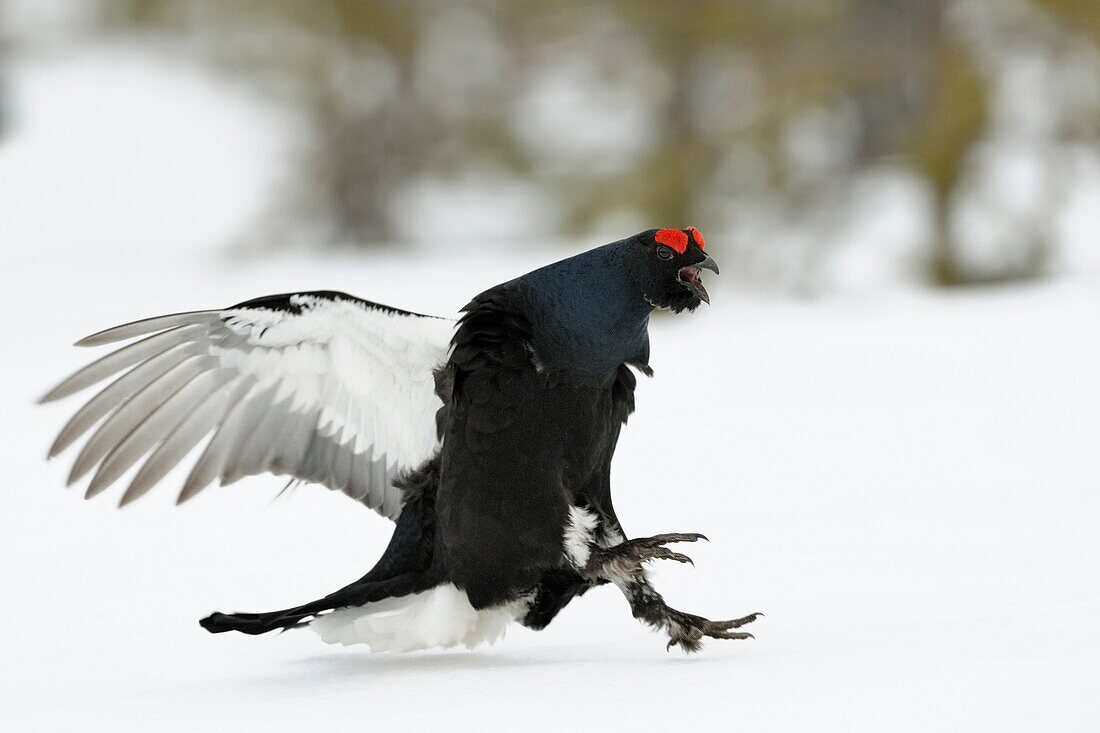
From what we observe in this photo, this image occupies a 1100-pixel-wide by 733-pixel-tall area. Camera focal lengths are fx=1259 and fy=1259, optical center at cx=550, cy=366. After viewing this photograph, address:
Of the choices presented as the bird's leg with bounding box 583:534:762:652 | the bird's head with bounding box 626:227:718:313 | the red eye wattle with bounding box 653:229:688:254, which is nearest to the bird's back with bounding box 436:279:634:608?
the bird's leg with bounding box 583:534:762:652

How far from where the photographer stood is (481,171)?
500 inches

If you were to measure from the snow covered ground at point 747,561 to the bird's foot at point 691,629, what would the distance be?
0.15 feet

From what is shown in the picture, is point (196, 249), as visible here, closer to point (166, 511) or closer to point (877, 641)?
point (166, 511)

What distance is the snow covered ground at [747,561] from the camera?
7.67 feet

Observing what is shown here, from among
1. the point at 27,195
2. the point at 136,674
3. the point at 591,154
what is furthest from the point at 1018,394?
the point at 27,195

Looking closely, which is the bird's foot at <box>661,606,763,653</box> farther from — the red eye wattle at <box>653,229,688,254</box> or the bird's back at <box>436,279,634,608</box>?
the red eye wattle at <box>653,229,688,254</box>

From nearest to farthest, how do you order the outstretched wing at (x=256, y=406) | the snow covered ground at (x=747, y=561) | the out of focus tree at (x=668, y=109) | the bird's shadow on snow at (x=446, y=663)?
the snow covered ground at (x=747, y=561), the bird's shadow on snow at (x=446, y=663), the outstretched wing at (x=256, y=406), the out of focus tree at (x=668, y=109)

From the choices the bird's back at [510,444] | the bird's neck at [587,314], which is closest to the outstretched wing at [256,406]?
the bird's back at [510,444]

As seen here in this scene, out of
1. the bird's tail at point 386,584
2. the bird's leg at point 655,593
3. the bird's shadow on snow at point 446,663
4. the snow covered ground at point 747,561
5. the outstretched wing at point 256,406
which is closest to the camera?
the snow covered ground at point 747,561

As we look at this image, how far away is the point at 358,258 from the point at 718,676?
10014mm

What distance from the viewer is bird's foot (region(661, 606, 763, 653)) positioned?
2879 millimetres

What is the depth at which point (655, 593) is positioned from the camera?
2947 mm

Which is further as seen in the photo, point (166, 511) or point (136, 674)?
point (166, 511)

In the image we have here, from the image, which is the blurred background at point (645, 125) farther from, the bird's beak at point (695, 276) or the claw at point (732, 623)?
the claw at point (732, 623)
